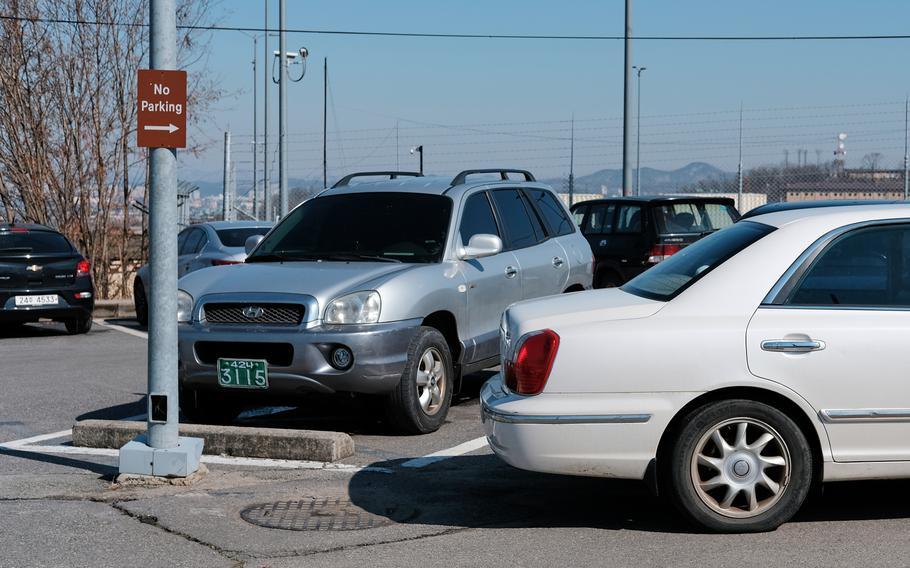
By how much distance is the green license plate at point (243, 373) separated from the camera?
765cm

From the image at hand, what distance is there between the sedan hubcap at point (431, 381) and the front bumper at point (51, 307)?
338 inches

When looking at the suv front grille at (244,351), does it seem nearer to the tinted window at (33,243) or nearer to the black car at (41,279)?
the black car at (41,279)

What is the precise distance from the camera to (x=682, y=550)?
530cm

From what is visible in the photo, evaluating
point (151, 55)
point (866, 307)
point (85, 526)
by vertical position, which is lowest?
point (85, 526)

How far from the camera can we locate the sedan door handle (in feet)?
18.0

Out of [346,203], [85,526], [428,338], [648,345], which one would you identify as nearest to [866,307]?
[648,345]

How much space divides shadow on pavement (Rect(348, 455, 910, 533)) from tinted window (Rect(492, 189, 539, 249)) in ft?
9.83

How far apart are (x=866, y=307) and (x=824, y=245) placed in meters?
0.35

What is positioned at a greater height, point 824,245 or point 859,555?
point 824,245

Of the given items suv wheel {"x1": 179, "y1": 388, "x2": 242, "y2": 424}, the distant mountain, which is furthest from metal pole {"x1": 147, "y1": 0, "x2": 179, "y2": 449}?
the distant mountain

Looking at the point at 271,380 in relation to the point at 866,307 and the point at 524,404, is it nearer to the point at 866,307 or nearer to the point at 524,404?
the point at 524,404

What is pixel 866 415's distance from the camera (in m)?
5.50

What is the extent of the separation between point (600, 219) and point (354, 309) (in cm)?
1021

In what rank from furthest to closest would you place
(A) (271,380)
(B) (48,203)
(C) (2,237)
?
(B) (48,203) → (C) (2,237) → (A) (271,380)
